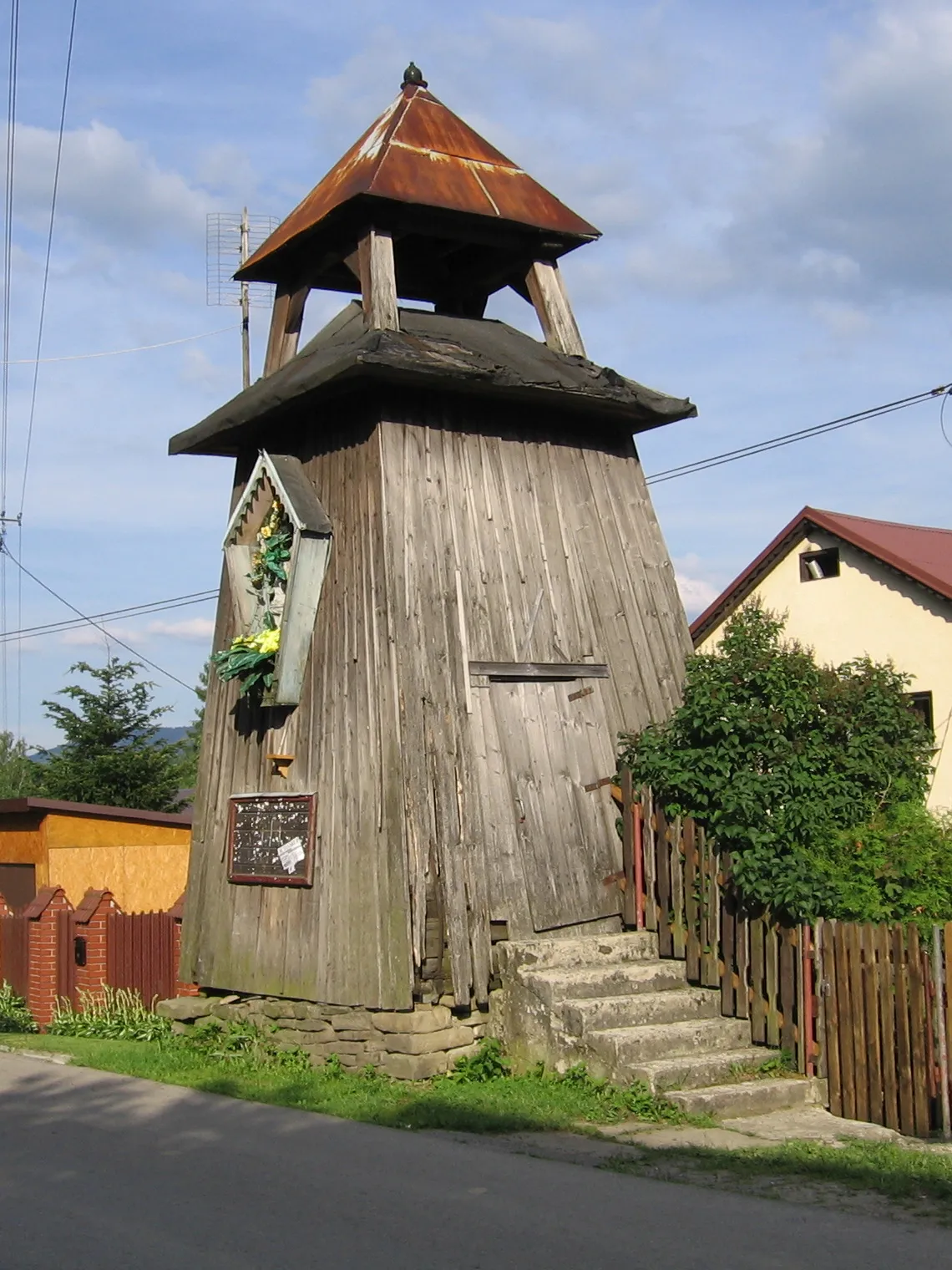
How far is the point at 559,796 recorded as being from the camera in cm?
1245

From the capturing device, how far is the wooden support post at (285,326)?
14.6 meters

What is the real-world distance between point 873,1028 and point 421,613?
480 centimetres

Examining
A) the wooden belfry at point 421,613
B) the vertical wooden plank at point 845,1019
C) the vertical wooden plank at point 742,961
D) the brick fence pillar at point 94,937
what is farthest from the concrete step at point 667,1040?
the brick fence pillar at point 94,937

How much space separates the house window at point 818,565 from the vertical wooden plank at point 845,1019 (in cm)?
1778

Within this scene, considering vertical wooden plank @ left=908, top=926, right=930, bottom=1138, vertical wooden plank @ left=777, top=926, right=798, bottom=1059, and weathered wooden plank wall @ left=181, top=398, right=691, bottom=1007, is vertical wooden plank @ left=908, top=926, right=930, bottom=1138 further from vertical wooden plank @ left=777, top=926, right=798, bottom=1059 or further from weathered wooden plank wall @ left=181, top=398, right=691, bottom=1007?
weathered wooden plank wall @ left=181, top=398, right=691, bottom=1007

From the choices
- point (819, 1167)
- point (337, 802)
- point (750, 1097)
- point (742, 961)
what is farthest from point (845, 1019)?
point (337, 802)

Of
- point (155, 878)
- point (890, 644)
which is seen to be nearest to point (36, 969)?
point (155, 878)

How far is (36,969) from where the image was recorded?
17.3m

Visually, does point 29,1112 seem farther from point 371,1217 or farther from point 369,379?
point 369,379

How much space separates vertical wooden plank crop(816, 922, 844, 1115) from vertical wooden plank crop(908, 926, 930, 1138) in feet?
2.18

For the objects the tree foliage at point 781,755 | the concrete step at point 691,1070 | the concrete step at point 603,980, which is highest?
the tree foliage at point 781,755

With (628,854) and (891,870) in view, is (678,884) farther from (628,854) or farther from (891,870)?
(891,870)

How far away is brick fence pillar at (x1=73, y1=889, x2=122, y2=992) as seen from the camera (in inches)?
660

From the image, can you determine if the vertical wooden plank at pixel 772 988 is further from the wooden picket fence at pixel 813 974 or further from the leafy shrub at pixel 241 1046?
the leafy shrub at pixel 241 1046
